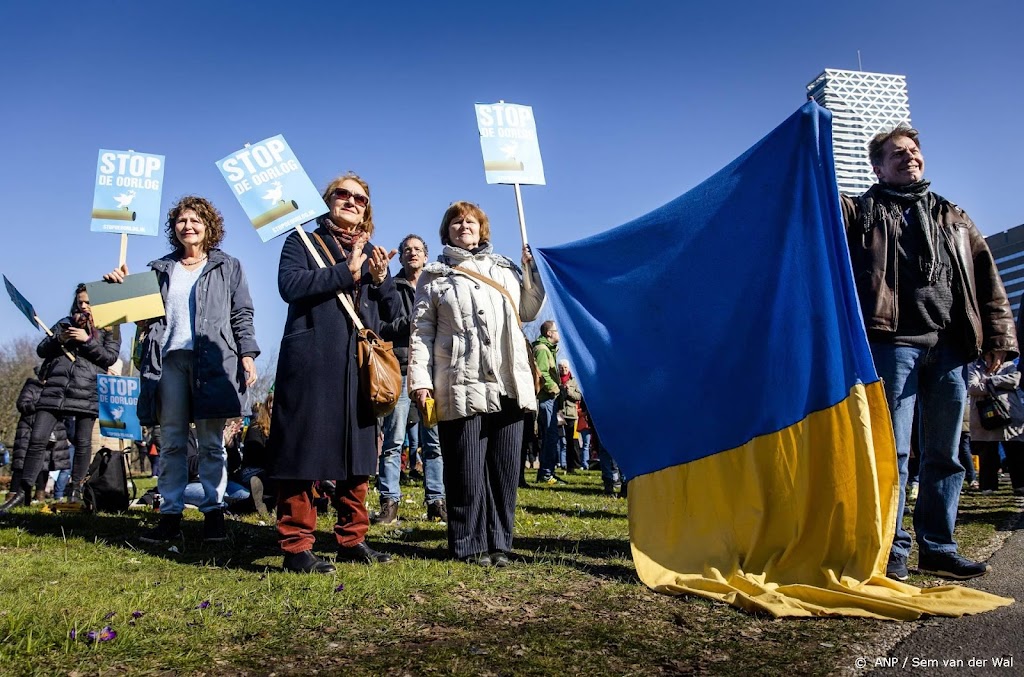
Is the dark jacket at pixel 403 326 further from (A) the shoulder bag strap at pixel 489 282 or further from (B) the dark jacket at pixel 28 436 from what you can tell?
(B) the dark jacket at pixel 28 436

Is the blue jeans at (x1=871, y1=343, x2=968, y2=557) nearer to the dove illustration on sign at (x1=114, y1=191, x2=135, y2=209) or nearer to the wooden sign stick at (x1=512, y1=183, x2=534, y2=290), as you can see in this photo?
the wooden sign stick at (x1=512, y1=183, x2=534, y2=290)

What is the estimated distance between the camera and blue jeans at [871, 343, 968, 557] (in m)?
4.29

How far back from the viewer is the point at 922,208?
4.43m

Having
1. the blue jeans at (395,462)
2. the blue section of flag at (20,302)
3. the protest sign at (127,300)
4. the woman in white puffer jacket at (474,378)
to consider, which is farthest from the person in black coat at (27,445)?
the woman in white puffer jacket at (474,378)

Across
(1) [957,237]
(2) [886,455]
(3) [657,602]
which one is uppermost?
(1) [957,237]

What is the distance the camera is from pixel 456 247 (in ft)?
16.0

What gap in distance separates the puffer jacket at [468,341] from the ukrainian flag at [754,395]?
384mm

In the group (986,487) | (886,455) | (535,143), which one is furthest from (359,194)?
(986,487)

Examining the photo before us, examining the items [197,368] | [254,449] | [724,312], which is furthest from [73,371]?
[724,312]

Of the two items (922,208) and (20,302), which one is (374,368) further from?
Result: (20,302)

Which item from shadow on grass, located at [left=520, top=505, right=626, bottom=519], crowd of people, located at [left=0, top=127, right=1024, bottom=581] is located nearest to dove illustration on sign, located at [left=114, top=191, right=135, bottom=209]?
crowd of people, located at [left=0, top=127, right=1024, bottom=581]

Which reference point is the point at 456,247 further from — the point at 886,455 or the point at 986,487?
the point at 986,487

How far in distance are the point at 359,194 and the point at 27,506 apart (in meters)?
5.68

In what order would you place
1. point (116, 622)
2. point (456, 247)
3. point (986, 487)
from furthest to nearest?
point (986, 487) < point (456, 247) < point (116, 622)
